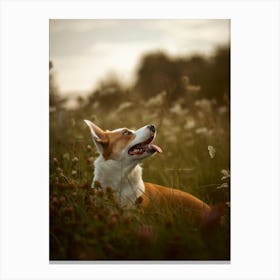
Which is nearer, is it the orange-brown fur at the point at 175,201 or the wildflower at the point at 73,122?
the orange-brown fur at the point at 175,201

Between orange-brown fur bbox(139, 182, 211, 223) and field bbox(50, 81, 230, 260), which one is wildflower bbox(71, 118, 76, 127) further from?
orange-brown fur bbox(139, 182, 211, 223)

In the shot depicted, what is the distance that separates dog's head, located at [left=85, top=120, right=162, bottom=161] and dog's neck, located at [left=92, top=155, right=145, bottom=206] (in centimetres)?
6

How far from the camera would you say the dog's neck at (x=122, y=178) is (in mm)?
4566

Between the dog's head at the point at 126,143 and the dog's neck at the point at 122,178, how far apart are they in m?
0.06

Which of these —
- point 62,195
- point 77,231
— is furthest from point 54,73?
point 77,231

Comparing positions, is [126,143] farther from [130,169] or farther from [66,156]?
[66,156]

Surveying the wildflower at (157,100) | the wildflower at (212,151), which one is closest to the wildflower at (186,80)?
the wildflower at (157,100)

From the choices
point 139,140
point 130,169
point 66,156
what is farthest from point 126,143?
point 66,156

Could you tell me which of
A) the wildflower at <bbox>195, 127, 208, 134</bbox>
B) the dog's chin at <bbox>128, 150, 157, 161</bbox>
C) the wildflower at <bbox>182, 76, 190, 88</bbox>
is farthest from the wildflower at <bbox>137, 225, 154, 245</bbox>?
the wildflower at <bbox>182, 76, 190, 88</bbox>

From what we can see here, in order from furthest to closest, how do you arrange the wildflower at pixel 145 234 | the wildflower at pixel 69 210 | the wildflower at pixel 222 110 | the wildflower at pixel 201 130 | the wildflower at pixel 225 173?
1. the wildflower at pixel 201 130
2. the wildflower at pixel 222 110
3. the wildflower at pixel 225 173
4. the wildflower at pixel 69 210
5. the wildflower at pixel 145 234

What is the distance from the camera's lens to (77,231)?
448 centimetres

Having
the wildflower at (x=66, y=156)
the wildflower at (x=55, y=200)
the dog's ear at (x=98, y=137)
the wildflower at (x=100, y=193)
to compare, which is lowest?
the wildflower at (x=55, y=200)

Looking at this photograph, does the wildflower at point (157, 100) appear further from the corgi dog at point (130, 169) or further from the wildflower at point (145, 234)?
the wildflower at point (145, 234)
